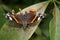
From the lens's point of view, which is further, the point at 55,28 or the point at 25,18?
the point at 25,18

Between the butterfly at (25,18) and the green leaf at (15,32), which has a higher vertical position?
the butterfly at (25,18)

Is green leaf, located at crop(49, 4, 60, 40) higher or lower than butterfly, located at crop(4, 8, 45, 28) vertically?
lower

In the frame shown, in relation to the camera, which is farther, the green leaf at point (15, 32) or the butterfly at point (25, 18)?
the butterfly at point (25, 18)

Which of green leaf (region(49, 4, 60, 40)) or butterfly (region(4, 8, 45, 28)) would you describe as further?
butterfly (region(4, 8, 45, 28))

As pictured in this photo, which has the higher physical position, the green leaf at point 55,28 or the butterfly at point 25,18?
the butterfly at point 25,18

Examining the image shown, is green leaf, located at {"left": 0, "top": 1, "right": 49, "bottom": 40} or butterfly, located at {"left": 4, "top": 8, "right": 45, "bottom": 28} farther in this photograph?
butterfly, located at {"left": 4, "top": 8, "right": 45, "bottom": 28}

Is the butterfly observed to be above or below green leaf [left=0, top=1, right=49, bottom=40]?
above

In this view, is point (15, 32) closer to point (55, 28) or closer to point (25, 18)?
point (25, 18)

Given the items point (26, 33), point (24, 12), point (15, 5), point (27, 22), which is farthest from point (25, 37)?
point (15, 5)

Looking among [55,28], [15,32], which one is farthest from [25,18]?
[55,28]

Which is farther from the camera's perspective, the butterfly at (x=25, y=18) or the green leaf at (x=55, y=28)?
the butterfly at (x=25, y=18)

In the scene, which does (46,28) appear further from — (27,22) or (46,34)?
(27,22)
